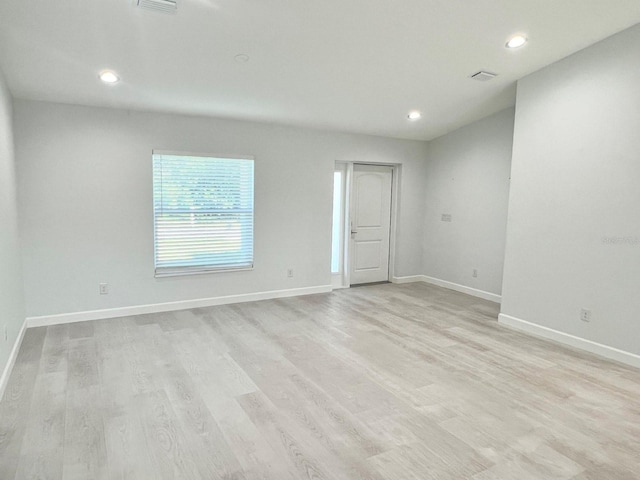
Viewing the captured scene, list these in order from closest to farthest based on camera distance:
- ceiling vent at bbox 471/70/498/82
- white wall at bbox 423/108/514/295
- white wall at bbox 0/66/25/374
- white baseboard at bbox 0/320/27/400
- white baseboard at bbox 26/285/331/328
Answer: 1. white baseboard at bbox 0/320/27/400
2. white wall at bbox 0/66/25/374
3. ceiling vent at bbox 471/70/498/82
4. white baseboard at bbox 26/285/331/328
5. white wall at bbox 423/108/514/295

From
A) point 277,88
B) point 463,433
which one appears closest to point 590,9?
point 277,88

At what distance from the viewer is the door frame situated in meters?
6.08

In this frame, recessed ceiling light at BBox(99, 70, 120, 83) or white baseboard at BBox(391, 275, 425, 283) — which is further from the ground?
recessed ceiling light at BBox(99, 70, 120, 83)

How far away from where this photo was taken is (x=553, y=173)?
4023mm

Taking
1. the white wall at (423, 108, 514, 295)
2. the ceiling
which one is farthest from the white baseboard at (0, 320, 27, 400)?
the white wall at (423, 108, 514, 295)

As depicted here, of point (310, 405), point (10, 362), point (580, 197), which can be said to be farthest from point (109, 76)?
point (580, 197)

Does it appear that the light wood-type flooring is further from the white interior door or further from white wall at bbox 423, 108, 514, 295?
the white interior door

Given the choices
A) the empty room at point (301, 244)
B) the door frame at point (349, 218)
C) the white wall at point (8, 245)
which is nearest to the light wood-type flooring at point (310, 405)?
the empty room at point (301, 244)

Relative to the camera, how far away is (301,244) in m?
5.67

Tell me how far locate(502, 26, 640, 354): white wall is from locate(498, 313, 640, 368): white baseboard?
0.15ft

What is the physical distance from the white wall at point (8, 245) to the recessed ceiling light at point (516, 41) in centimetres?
428

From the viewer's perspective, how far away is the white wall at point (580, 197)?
347cm

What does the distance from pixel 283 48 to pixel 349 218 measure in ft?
10.5

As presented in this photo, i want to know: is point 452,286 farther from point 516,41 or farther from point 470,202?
point 516,41
